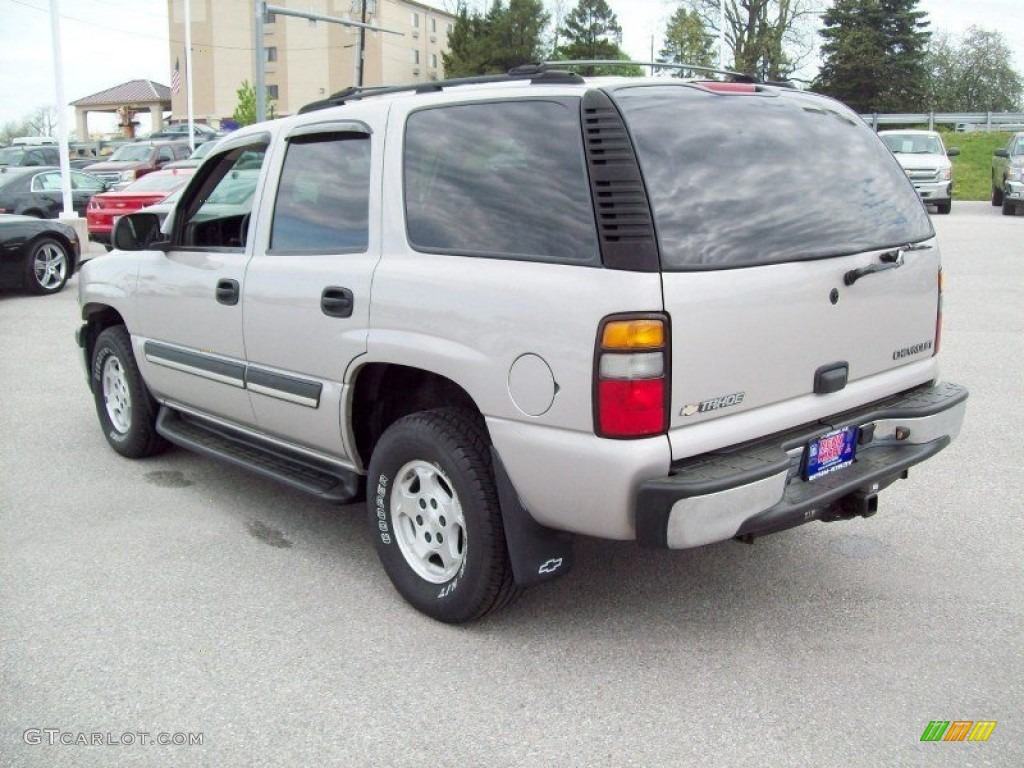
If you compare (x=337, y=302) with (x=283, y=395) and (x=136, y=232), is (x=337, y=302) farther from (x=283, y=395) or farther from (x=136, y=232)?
(x=136, y=232)

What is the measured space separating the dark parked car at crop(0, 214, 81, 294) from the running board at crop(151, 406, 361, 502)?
8.32 metres

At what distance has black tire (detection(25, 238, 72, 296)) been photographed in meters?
12.8

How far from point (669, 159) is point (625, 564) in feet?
6.08

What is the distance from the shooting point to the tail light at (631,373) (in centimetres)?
305

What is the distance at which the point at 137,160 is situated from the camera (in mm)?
29453

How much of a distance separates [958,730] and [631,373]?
1.46 metres

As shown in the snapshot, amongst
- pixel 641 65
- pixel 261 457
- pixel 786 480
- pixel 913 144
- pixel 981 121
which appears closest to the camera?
pixel 786 480

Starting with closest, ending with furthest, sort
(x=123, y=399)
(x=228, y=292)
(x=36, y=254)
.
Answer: (x=228, y=292), (x=123, y=399), (x=36, y=254)

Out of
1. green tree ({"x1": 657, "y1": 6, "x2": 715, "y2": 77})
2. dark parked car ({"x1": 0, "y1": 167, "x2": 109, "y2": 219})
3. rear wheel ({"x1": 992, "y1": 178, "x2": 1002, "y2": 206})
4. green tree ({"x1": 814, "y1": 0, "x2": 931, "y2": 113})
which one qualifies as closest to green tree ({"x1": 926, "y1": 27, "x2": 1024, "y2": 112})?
green tree ({"x1": 814, "y1": 0, "x2": 931, "y2": 113})

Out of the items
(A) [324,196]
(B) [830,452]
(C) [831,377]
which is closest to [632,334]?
(C) [831,377]

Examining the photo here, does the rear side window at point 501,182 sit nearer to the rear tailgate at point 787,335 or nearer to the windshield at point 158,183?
the rear tailgate at point 787,335

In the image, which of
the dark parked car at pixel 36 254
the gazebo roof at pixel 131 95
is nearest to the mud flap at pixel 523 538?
the dark parked car at pixel 36 254

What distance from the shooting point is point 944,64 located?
64.7 metres

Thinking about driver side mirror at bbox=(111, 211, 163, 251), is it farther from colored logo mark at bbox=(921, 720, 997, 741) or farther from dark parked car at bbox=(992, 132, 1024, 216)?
dark parked car at bbox=(992, 132, 1024, 216)
